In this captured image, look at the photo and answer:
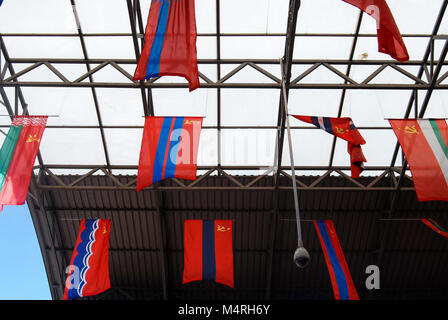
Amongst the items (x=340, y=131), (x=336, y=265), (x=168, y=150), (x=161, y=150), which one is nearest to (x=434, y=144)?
(x=340, y=131)

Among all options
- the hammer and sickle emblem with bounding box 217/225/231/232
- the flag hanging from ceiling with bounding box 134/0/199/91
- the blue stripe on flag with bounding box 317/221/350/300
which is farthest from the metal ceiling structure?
the flag hanging from ceiling with bounding box 134/0/199/91

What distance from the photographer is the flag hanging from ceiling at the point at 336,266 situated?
40.1 ft

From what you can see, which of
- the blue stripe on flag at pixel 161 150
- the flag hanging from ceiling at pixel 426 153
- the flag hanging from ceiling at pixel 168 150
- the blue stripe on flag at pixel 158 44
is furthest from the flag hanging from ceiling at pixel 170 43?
the flag hanging from ceiling at pixel 426 153

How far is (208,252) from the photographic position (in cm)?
1348

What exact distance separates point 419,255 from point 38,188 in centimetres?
1665

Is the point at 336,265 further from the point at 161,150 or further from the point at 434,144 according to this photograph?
the point at 161,150

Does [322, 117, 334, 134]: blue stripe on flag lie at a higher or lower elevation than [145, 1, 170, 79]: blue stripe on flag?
lower

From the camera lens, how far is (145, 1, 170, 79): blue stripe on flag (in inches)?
330

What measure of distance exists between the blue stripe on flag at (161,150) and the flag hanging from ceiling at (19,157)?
338 cm

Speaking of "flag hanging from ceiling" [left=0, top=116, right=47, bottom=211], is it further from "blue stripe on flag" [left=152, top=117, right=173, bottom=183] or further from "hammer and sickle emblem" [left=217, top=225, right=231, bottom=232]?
"hammer and sickle emblem" [left=217, top=225, right=231, bottom=232]

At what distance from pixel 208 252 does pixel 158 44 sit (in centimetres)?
759

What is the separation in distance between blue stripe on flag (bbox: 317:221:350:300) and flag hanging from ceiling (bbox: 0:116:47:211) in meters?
9.35

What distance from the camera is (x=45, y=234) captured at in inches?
683

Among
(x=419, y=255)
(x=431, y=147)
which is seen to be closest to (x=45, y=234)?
(x=431, y=147)
